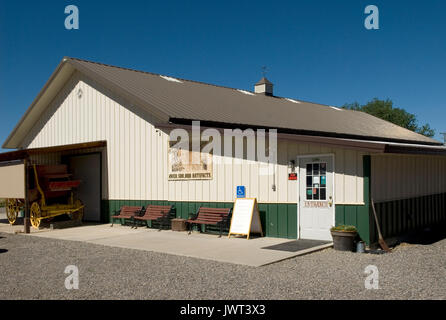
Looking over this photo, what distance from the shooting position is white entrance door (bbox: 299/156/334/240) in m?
10.9

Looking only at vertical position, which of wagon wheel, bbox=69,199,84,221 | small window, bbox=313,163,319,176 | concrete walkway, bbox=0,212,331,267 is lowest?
concrete walkway, bbox=0,212,331,267

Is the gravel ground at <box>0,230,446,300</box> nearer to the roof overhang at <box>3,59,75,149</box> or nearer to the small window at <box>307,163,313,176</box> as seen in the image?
the small window at <box>307,163,313,176</box>

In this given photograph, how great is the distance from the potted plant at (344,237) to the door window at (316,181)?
1154 millimetres

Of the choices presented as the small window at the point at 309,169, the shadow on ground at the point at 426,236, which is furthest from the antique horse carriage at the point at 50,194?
the shadow on ground at the point at 426,236

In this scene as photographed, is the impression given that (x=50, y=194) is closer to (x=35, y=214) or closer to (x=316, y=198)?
(x=35, y=214)

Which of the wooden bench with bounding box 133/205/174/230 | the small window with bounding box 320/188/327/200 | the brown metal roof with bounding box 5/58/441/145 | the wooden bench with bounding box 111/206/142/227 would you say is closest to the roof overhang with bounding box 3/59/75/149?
the brown metal roof with bounding box 5/58/441/145

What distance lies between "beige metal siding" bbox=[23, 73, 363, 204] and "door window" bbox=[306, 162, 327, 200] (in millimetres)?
309

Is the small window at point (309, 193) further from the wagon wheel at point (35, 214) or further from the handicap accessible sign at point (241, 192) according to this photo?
the wagon wheel at point (35, 214)

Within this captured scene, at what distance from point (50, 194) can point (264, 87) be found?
12642 mm

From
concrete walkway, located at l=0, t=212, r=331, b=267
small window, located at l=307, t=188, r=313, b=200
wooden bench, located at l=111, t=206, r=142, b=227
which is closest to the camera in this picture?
concrete walkway, located at l=0, t=212, r=331, b=267

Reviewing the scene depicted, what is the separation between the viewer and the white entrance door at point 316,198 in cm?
1091

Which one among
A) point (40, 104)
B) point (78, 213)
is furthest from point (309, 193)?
point (40, 104)
